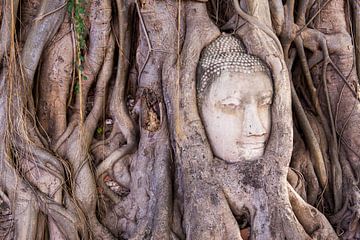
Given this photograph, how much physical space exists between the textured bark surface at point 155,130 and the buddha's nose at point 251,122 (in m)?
0.11

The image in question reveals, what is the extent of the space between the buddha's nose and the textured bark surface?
11cm

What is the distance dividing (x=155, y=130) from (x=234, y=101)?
469mm

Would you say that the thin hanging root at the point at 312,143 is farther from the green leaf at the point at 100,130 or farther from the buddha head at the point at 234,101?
the green leaf at the point at 100,130

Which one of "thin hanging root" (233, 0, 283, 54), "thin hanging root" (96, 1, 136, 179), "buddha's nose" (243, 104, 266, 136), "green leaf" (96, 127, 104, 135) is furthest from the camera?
"green leaf" (96, 127, 104, 135)

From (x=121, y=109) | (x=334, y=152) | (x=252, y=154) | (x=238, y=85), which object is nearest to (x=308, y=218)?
(x=252, y=154)

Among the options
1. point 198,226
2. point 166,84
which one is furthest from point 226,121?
point 198,226

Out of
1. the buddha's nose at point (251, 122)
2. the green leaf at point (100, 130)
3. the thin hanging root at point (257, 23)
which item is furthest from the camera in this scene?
the green leaf at point (100, 130)

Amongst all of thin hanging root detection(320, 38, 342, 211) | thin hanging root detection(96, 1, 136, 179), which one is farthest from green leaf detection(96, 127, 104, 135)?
thin hanging root detection(320, 38, 342, 211)

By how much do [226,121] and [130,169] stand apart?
0.62m

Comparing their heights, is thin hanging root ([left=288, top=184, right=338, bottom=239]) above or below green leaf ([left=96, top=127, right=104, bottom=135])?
below

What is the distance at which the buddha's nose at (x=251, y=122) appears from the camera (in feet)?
8.02

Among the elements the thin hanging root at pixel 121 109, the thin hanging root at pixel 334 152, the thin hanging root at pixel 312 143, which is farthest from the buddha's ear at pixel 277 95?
the thin hanging root at pixel 121 109

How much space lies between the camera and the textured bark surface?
8.04 feet

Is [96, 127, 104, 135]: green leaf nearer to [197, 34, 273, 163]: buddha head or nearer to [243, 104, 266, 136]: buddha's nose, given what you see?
[197, 34, 273, 163]: buddha head
